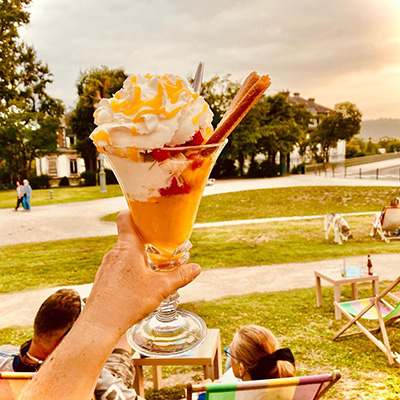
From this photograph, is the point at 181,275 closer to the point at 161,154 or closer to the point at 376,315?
the point at 161,154

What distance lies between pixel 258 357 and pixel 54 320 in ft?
4.42

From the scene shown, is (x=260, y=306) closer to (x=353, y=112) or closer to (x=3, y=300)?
(x=3, y=300)

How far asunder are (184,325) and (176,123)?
80 cm

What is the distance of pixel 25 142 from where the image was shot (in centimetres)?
2689

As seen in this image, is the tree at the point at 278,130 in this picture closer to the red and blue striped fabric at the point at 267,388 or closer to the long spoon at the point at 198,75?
the red and blue striped fabric at the point at 267,388

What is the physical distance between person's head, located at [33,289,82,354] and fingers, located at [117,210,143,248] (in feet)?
5.20

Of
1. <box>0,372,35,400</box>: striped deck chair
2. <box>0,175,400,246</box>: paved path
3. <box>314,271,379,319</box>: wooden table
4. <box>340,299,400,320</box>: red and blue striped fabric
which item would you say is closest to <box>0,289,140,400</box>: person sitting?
<box>0,372,35,400</box>: striped deck chair

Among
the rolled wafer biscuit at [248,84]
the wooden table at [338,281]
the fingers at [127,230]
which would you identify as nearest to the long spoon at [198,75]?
the rolled wafer biscuit at [248,84]

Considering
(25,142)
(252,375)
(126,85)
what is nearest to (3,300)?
(252,375)

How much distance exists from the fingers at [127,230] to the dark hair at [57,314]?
159 centimetres

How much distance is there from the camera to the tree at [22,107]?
24.4 metres

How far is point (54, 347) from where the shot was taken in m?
2.39

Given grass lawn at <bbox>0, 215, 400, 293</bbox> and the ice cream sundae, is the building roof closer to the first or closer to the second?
grass lawn at <bbox>0, 215, 400, 293</bbox>

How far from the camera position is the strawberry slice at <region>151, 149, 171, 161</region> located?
41.3 inches
